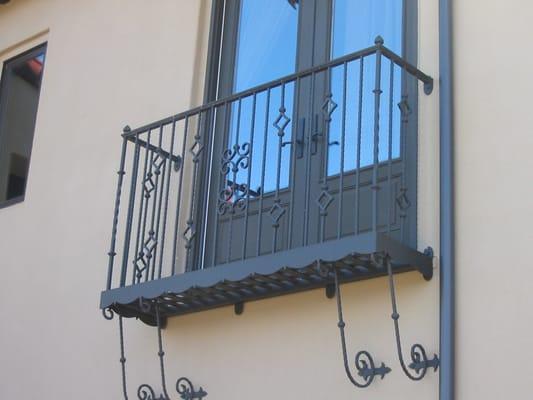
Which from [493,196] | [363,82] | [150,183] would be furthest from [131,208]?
[493,196]

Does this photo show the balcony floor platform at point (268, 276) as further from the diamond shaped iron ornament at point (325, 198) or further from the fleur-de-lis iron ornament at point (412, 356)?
the diamond shaped iron ornament at point (325, 198)

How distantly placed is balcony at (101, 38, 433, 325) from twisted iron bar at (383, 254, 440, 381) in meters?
0.10

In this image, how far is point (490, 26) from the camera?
5.75 meters

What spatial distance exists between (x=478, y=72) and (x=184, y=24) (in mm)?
2603

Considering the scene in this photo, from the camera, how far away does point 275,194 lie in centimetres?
620

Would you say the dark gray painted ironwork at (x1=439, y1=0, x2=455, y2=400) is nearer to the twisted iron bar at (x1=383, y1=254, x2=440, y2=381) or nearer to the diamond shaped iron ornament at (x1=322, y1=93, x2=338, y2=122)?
the twisted iron bar at (x1=383, y1=254, x2=440, y2=381)

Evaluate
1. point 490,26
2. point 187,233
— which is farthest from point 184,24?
point 490,26

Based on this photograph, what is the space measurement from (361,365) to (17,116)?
15.2 ft

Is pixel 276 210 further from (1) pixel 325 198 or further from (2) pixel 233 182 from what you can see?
(1) pixel 325 198

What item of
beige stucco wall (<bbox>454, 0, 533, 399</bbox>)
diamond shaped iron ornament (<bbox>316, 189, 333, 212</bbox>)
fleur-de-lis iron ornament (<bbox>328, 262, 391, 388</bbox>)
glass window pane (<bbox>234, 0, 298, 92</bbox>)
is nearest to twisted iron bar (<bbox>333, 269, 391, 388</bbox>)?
fleur-de-lis iron ornament (<bbox>328, 262, 391, 388</bbox>)

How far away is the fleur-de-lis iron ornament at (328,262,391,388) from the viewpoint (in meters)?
5.42

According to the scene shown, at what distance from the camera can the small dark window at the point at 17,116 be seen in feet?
28.7

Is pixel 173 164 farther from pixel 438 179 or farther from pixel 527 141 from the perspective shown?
pixel 527 141

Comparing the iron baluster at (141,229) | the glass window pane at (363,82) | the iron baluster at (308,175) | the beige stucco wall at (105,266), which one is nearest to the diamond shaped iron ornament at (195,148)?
the iron baluster at (141,229)
